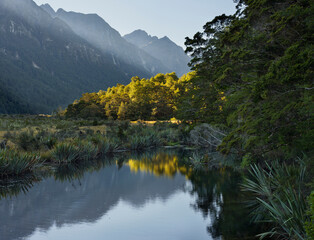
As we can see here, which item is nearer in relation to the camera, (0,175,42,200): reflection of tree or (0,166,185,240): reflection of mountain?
(0,166,185,240): reflection of mountain

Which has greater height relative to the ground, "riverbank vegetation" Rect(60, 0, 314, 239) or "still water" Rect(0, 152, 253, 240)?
"riverbank vegetation" Rect(60, 0, 314, 239)

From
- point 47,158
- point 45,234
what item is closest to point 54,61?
point 47,158

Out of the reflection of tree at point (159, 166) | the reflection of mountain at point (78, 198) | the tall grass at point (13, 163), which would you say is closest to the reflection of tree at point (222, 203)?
the reflection of mountain at point (78, 198)

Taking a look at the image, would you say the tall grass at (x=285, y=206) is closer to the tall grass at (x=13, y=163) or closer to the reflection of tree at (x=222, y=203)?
the reflection of tree at (x=222, y=203)

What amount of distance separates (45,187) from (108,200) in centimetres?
304

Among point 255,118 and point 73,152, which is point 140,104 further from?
point 255,118

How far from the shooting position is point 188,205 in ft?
36.3

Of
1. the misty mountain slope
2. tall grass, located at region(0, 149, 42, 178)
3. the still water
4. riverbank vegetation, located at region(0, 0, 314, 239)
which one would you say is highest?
the misty mountain slope

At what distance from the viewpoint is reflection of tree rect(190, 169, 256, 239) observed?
26.7 feet

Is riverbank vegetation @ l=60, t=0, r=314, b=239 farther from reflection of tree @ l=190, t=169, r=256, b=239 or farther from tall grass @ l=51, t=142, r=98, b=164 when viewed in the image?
tall grass @ l=51, t=142, r=98, b=164

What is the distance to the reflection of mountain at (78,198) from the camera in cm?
877

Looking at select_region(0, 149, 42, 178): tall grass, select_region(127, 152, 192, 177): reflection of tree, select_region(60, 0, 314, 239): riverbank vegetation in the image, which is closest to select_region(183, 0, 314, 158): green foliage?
select_region(60, 0, 314, 239): riverbank vegetation

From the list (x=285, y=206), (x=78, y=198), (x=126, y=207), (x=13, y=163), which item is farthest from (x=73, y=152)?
(x=285, y=206)

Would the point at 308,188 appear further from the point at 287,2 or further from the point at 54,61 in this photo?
the point at 54,61
